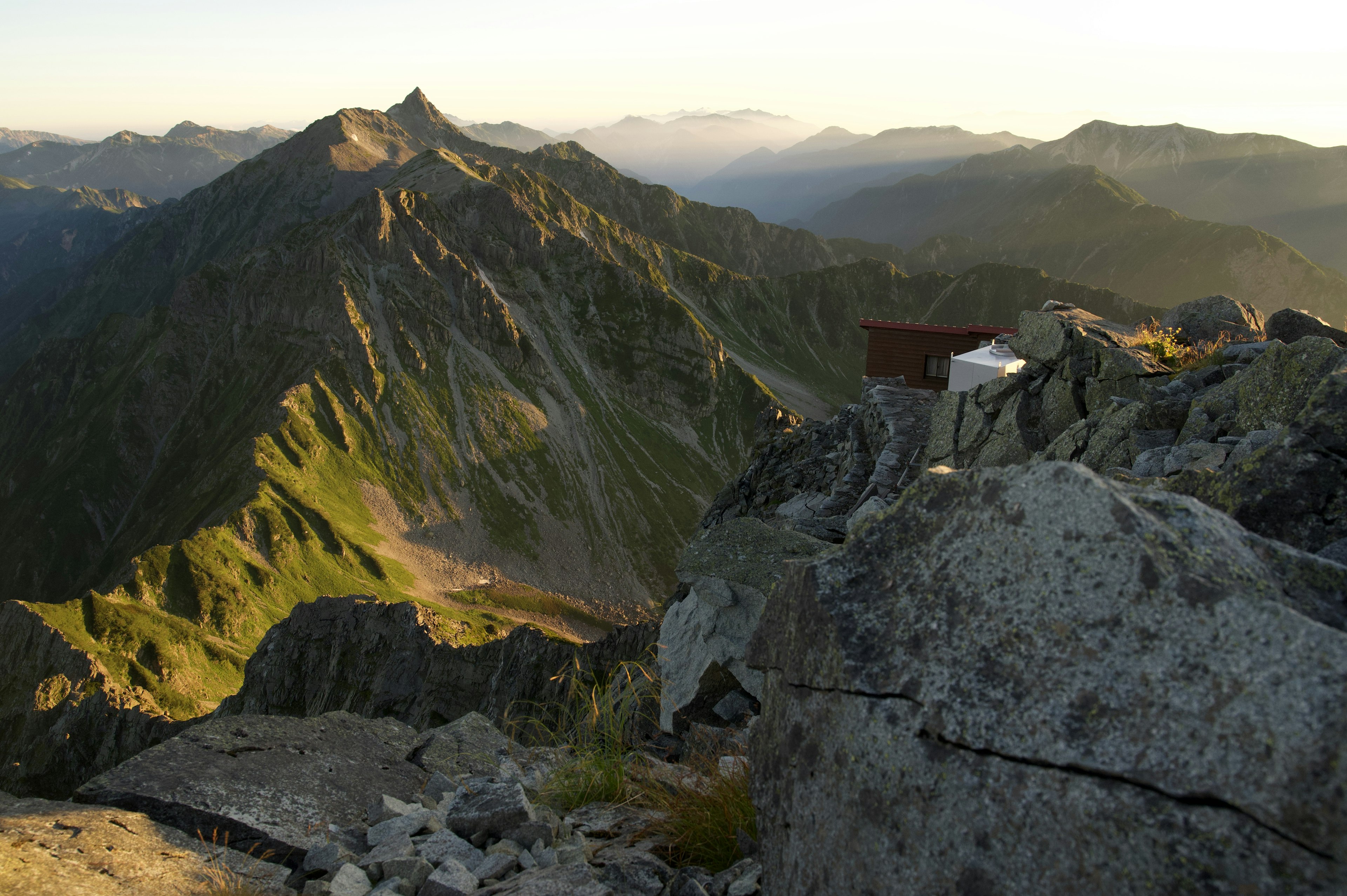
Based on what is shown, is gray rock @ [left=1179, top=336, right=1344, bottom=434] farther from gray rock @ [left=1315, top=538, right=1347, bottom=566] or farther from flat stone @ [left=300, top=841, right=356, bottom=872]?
flat stone @ [left=300, top=841, right=356, bottom=872]

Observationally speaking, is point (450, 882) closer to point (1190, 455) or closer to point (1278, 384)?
point (1190, 455)

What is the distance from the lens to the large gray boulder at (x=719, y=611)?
1179 centimetres

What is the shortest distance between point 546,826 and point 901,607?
3930 mm

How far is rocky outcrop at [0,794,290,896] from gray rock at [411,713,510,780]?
9.52 feet

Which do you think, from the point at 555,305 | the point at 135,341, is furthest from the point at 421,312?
the point at 135,341

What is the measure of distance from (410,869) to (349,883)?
49 cm

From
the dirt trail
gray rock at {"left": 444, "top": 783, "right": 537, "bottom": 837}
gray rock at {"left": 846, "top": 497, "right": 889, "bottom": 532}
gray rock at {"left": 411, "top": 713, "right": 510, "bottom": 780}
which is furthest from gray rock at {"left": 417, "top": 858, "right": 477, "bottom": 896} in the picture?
the dirt trail

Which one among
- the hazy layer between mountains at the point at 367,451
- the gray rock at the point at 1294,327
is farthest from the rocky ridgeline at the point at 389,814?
the hazy layer between mountains at the point at 367,451

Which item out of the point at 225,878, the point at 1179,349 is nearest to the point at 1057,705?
the point at 225,878

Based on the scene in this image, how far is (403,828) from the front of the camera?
24.0 feet

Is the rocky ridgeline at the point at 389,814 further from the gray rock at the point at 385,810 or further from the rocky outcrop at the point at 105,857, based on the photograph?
the rocky outcrop at the point at 105,857

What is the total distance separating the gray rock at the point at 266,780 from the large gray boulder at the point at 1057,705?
16.9ft

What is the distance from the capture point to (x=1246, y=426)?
1293 centimetres

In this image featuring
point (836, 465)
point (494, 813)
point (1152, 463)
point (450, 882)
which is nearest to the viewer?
point (450, 882)
